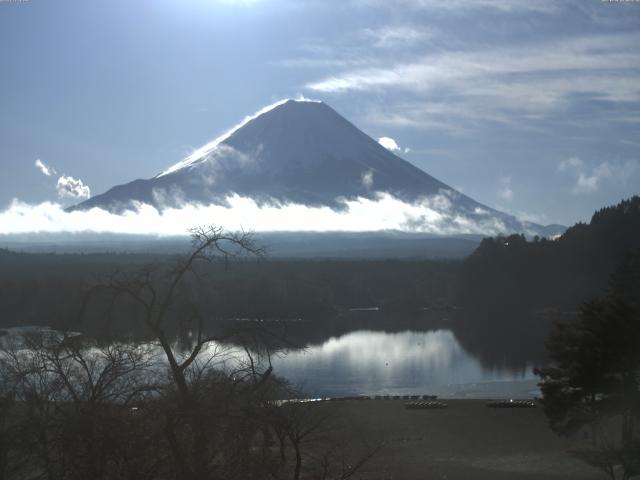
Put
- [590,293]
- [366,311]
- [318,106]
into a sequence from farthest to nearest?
[318,106] → [366,311] → [590,293]

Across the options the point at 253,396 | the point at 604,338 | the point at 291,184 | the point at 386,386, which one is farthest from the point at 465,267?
the point at 291,184

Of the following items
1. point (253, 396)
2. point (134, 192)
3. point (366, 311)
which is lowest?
point (366, 311)

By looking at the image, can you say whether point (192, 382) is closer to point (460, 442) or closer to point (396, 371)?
point (460, 442)

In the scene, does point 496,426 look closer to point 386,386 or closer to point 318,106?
point 386,386

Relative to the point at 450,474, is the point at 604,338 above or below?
above

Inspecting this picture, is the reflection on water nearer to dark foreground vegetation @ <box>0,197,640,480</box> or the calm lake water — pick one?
the calm lake water

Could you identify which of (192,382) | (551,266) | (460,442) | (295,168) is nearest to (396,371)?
(460,442)

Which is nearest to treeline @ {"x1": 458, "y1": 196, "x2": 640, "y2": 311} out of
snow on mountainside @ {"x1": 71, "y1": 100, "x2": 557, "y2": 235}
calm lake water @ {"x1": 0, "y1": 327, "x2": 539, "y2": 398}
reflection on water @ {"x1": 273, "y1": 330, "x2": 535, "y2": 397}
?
calm lake water @ {"x1": 0, "y1": 327, "x2": 539, "y2": 398}
